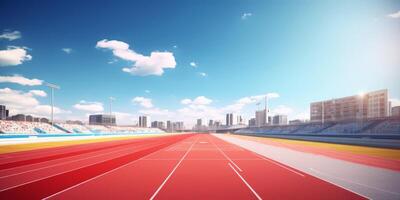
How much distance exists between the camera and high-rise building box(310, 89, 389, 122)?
3191 inches

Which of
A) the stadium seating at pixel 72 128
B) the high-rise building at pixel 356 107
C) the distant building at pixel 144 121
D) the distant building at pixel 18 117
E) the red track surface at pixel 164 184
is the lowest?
the distant building at pixel 144 121

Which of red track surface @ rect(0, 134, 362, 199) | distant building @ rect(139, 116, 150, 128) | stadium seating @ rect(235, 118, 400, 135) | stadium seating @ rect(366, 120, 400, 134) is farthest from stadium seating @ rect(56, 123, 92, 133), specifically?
distant building @ rect(139, 116, 150, 128)

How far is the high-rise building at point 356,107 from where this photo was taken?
81.1 m

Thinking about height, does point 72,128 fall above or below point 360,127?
below

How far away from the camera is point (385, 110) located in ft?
259

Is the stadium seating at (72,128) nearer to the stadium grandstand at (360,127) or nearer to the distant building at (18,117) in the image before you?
the distant building at (18,117)

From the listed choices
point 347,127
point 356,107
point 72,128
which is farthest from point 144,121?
point 347,127

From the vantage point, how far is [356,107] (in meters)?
93.7

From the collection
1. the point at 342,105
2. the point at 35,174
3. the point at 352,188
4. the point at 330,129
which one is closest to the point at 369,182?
Answer: the point at 352,188

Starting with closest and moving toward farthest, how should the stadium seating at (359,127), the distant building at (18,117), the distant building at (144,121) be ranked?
the stadium seating at (359,127) → the distant building at (18,117) → the distant building at (144,121)

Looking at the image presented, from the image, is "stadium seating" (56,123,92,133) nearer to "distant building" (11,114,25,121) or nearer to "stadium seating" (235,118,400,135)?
"distant building" (11,114,25,121)

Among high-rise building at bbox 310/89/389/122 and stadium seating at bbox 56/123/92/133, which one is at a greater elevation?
high-rise building at bbox 310/89/389/122

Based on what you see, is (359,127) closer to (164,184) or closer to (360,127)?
(360,127)

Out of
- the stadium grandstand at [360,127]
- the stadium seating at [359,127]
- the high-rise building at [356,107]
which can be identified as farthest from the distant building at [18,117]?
the high-rise building at [356,107]
